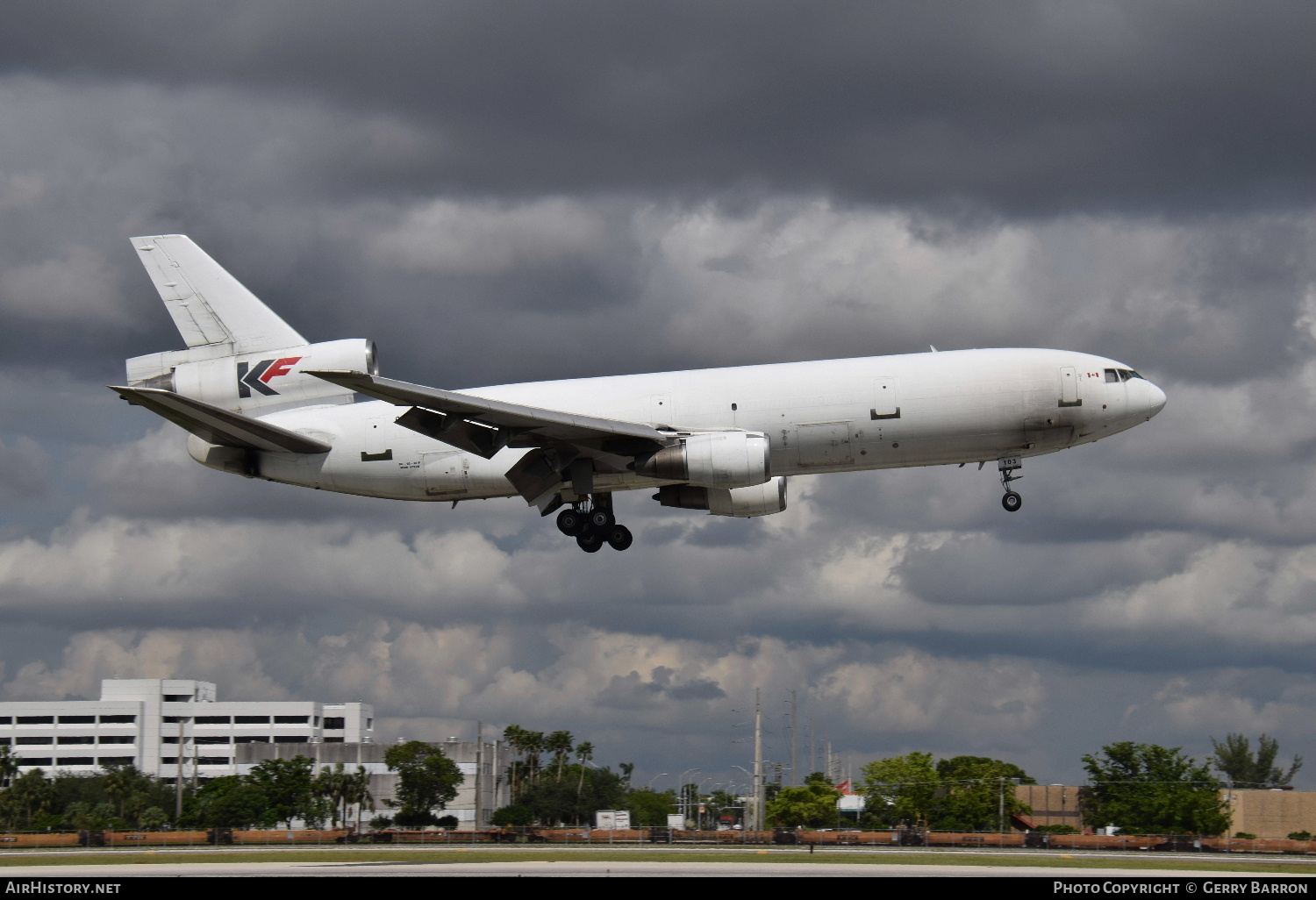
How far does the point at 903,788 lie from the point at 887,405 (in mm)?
99425

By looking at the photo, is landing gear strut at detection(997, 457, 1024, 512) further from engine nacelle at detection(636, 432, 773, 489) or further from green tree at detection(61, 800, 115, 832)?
green tree at detection(61, 800, 115, 832)

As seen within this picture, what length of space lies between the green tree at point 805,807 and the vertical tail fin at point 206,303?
8561 cm

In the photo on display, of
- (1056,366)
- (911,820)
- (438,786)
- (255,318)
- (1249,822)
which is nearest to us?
(1056,366)

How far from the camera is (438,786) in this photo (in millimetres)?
149375

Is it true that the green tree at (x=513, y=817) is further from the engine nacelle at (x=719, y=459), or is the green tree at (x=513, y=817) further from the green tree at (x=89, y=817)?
the engine nacelle at (x=719, y=459)

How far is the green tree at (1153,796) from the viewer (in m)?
119

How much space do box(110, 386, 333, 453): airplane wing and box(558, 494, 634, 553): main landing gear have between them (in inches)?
377

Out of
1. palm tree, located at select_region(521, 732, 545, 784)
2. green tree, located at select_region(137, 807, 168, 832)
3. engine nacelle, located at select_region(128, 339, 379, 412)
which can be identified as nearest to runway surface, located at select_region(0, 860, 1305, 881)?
engine nacelle, located at select_region(128, 339, 379, 412)

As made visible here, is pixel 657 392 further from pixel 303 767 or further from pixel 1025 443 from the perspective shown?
pixel 303 767

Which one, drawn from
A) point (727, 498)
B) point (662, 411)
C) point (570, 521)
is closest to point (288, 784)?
point (570, 521)

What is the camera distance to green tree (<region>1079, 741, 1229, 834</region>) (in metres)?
119

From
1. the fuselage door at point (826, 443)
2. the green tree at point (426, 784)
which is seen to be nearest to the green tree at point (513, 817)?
the green tree at point (426, 784)
